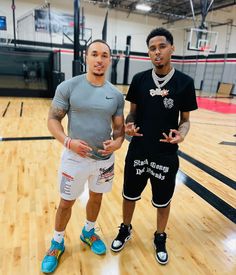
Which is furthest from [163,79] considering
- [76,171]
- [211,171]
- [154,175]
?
[211,171]

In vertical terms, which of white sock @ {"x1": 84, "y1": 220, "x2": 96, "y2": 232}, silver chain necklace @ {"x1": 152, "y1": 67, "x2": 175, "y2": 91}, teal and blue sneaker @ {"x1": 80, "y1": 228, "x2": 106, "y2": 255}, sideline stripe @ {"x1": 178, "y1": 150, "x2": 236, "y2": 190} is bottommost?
sideline stripe @ {"x1": 178, "y1": 150, "x2": 236, "y2": 190}

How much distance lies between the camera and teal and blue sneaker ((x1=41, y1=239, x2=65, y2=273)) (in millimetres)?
1580

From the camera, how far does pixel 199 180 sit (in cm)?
311

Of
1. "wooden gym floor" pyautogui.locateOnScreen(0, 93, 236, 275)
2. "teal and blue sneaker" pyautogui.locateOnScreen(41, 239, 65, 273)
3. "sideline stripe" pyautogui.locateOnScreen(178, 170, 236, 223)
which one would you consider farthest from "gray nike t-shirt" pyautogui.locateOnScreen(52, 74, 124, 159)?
"sideline stripe" pyautogui.locateOnScreen(178, 170, 236, 223)

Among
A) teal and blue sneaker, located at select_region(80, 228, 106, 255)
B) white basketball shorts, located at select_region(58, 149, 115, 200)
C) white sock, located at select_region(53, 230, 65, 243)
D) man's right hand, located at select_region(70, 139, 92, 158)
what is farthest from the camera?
teal and blue sneaker, located at select_region(80, 228, 106, 255)

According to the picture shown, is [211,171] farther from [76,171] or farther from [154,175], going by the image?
[76,171]

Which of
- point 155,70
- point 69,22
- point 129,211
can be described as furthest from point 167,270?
point 69,22

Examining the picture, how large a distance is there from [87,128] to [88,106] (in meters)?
0.13

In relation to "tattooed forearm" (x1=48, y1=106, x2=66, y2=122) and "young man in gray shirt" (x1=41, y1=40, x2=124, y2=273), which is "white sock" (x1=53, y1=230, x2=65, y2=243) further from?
"tattooed forearm" (x1=48, y1=106, x2=66, y2=122)

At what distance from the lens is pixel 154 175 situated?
164 centimetres

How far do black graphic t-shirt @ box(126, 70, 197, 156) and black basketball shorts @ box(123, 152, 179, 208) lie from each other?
55 mm

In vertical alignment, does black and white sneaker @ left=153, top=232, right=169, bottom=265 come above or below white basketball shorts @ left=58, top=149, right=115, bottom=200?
below

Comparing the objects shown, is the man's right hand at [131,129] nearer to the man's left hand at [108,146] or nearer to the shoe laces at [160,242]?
the man's left hand at [108,146]

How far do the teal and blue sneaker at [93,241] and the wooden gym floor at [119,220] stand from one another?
0.13 feet
